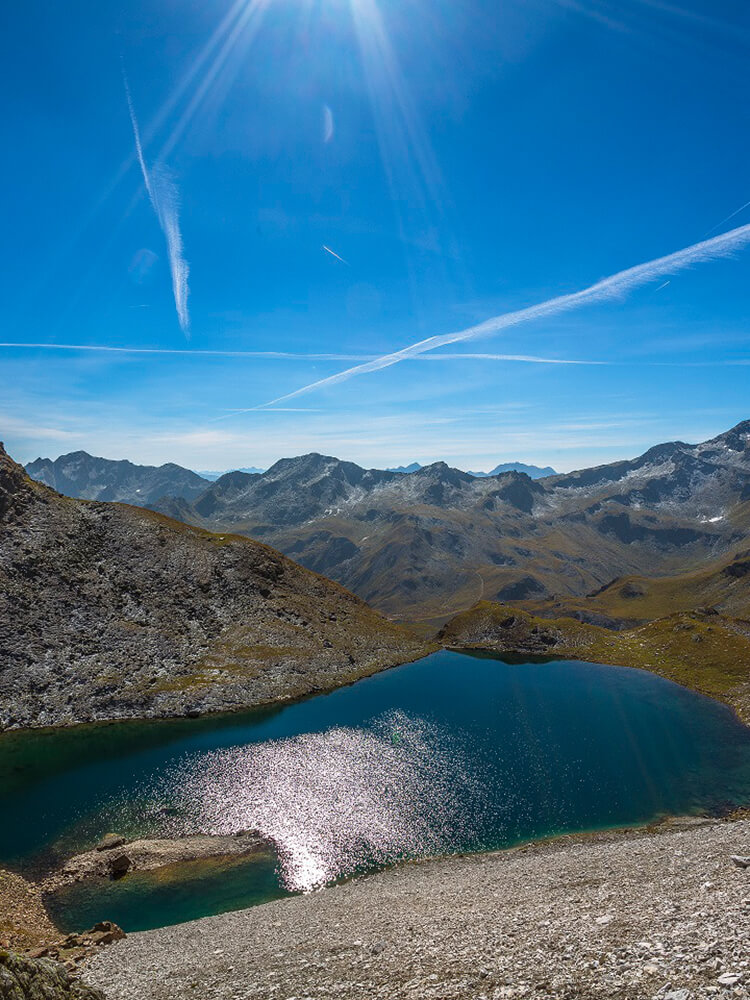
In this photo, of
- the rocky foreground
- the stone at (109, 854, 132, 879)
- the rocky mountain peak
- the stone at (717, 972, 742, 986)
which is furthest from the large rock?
the rocky mountain peak

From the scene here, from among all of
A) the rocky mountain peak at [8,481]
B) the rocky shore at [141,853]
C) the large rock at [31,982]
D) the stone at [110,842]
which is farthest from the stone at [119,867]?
the rocky mountain peak at [8,481]

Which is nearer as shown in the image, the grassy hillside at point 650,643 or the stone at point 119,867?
the stone at point 119,867

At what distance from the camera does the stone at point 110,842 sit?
54438mm

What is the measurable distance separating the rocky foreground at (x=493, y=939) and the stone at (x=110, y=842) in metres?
20.5

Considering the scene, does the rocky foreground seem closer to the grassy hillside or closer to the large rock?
the large rock

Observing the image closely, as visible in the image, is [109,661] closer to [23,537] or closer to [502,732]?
[23,537]

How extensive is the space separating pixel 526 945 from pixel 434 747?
218 feet

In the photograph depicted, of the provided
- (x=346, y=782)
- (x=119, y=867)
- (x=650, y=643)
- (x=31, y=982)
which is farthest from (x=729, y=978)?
(x=650, y=643)

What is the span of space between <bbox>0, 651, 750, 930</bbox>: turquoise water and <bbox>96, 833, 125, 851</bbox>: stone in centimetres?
243

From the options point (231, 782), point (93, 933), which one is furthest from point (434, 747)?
point (93, 933)

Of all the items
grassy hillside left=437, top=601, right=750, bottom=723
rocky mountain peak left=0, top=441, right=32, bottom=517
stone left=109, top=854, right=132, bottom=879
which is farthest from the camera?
rocky mountain peak left=0, top=441, right=32, bottom=517

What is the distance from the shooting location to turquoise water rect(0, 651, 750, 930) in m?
51.7

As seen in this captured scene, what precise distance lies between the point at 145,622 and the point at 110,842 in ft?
232

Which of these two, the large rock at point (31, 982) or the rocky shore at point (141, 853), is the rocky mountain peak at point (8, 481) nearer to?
the rocky shore at point (141, 853)
